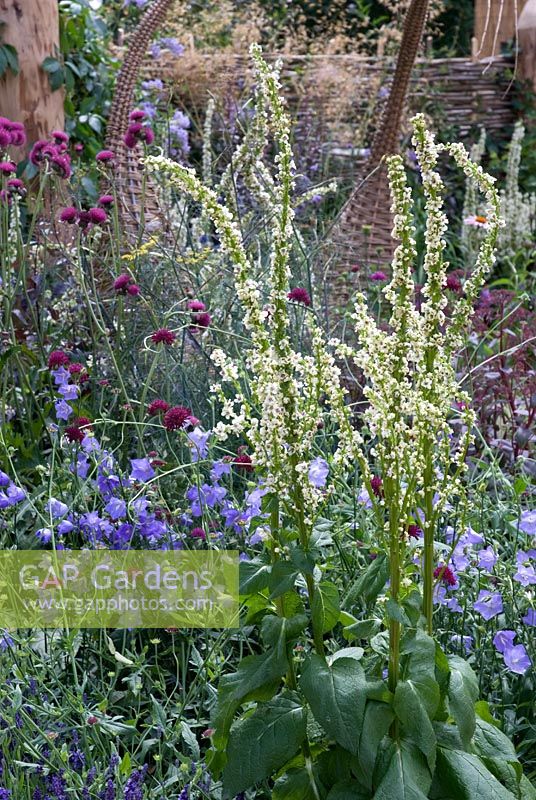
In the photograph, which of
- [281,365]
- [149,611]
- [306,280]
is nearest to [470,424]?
[281,365]

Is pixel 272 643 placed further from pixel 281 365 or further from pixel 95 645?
pixel 95 645

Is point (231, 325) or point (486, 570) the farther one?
point (231, 325)

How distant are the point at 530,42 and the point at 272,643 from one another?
7421 millimetres

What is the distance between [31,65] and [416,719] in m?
4.16

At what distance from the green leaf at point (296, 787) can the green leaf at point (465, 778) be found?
22 centimetres

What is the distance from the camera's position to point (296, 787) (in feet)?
5.75

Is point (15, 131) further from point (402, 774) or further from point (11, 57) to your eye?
point (402, 774)

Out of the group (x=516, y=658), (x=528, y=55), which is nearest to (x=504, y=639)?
(x=516, y=658)

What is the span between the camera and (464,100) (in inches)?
315

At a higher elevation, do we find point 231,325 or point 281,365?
point 281,365

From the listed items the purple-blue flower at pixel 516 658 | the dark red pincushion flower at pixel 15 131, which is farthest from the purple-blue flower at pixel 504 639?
the dark red pincushion flower at pixel 15 131

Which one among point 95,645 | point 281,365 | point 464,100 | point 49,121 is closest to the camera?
point 281,365

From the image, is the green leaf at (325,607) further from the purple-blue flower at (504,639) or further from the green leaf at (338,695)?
the purple-blue flower at (504,639)

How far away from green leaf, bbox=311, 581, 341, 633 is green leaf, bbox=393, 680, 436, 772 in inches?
7.1
